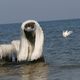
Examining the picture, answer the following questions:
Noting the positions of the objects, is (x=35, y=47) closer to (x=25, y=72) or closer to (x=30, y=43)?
(x=30, y=43)

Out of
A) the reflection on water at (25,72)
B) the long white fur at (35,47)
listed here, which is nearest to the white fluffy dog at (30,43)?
the long white fur at (35,47)

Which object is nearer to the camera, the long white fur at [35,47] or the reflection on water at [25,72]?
the reflection on water at [25,72]

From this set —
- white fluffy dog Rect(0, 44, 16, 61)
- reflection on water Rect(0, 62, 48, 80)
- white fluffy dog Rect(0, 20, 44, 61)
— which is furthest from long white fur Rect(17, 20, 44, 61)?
white fluffy dog Rect(0, 44, 16, 61)

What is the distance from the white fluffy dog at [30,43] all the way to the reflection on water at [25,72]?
44cm

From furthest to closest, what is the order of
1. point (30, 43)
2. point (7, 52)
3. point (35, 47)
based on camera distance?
point (7, 52)
point (30, 43)
point (35, 47)

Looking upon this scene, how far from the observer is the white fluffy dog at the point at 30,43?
908 inches

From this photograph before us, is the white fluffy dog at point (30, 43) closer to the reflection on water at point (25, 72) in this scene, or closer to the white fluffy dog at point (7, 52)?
the white fluffy dog at point (7, 52)

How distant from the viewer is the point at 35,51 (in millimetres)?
23016

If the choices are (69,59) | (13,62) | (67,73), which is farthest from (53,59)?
(67,73)

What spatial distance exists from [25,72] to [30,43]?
2.66 meters

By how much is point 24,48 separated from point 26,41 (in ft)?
1.13

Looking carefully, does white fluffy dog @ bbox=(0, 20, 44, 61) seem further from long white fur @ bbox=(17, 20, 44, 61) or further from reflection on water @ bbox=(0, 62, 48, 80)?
reflection on water @ bbox=(0, 62, 48, 80)

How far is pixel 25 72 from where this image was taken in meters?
21.1

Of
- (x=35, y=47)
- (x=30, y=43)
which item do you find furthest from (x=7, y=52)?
(x=35, y=47)
